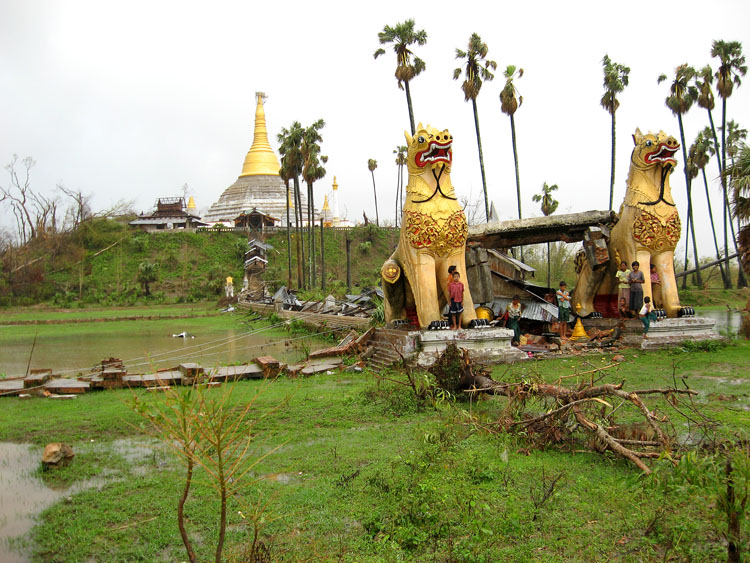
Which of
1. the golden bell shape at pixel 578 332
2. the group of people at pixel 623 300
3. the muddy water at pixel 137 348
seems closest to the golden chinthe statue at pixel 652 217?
the group of people at pixel 623 300

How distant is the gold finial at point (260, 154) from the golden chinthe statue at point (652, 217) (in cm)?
4486

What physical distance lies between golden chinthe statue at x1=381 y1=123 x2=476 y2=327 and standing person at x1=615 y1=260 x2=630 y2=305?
3.28 metres

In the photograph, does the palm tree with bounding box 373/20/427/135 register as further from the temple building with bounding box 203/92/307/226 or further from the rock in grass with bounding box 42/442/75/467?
the temple building with bounding box 203/92/307/226

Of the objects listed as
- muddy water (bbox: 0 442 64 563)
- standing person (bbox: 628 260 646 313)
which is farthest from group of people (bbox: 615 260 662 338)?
muddy water (bbox: 0 442 64 563)

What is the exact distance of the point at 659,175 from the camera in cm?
1155

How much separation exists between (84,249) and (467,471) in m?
46.0

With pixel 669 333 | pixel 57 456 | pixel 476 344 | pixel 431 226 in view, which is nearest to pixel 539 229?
pixel 669 333

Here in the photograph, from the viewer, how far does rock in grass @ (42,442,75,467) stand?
198 inches

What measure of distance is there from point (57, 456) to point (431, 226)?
6872 millimetres

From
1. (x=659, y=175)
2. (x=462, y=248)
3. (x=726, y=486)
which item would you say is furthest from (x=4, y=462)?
(x=659, y=175)

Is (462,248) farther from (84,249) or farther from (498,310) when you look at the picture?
(84,249)

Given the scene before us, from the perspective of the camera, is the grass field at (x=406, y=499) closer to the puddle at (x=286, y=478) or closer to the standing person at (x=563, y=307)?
the puddle at (x=286, y=478)

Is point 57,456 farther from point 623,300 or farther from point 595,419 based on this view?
point 623,300

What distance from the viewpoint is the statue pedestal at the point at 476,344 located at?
9.59 metres
